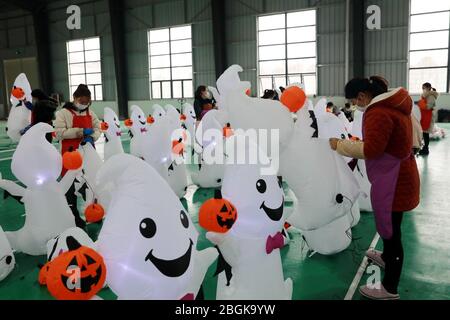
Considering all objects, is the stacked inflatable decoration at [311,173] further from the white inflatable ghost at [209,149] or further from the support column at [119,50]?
the support column at [119,50]

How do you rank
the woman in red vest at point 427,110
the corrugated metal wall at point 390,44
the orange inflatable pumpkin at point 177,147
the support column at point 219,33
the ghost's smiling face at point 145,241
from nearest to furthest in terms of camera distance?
the ghost's smiling face at point 145,241 → the orange inflatable pumpkin at point 177,147 → the woman in red vest at point 427,110 → the corrugated metal wall at point 390,44 → the support column at point 219,33

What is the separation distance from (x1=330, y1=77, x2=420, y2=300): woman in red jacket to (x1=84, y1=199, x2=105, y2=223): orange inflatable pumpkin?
238cm

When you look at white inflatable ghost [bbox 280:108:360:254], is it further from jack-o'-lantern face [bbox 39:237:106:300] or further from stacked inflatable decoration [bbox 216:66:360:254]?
jack-o'-lantern face [bbox 39:237:106:300]

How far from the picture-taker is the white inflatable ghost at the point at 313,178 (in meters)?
2.54

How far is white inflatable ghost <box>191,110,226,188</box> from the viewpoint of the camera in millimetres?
3903

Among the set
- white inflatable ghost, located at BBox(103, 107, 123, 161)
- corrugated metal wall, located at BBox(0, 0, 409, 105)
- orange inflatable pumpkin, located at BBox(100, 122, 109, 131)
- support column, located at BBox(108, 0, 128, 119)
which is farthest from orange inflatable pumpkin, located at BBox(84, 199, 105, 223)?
support column, located at BBox(108, 0, 128, 119)

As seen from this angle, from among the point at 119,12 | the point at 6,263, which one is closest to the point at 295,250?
the point at 6,263

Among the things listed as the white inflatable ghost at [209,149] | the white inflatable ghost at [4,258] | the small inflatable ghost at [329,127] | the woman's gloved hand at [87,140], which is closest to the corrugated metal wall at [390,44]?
the white inflatable ghost at [209,149]

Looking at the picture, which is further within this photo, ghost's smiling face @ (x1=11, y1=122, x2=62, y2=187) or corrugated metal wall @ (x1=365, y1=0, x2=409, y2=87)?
corrugated metal wall @ (x1=365, y1=0, x2=409, y2=87)

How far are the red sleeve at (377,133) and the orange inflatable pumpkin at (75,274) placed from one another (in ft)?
4.79

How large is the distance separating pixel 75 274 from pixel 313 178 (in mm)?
1658

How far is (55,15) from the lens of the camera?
60.4ft

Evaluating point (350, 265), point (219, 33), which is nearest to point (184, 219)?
point (350, 265)
